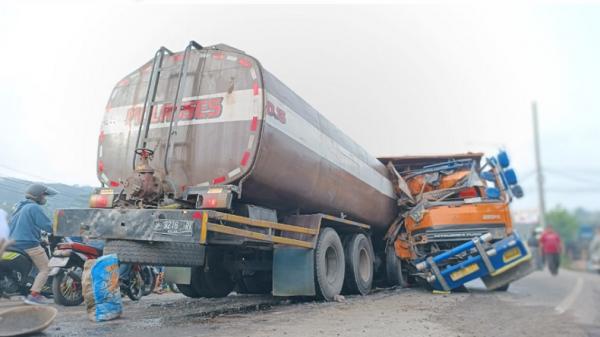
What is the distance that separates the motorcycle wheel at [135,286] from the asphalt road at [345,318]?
0.79 ft

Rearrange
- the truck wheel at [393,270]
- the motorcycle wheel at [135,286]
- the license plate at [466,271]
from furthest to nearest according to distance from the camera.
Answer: the truck wheel at [393,270]
the license plate at [466,271]
the motorcycle wheel at [135,286]

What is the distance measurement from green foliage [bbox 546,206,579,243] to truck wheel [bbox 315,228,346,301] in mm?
64100

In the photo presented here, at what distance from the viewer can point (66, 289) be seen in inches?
254

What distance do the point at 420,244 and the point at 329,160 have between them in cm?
340

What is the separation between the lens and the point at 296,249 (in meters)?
6.46

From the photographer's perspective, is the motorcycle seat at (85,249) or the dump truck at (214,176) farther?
the motorcycle seat at (85,249)

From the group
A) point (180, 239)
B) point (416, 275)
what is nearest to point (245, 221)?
point (180, 239)

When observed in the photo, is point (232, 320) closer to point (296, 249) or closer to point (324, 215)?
point (296, 249)

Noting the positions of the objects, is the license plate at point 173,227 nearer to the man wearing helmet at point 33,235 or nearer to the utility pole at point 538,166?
the man wearing helmet at point 33,235

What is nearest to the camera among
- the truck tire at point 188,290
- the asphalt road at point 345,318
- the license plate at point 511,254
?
the asphalt road at point 345,318

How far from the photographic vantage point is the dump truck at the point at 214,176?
16.5 ft

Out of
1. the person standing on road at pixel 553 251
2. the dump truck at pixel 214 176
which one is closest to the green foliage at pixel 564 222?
the person standing on road at pixel 553 251

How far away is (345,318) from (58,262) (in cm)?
362

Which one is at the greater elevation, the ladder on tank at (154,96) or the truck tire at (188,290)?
the ladder on tank at (154,96)
